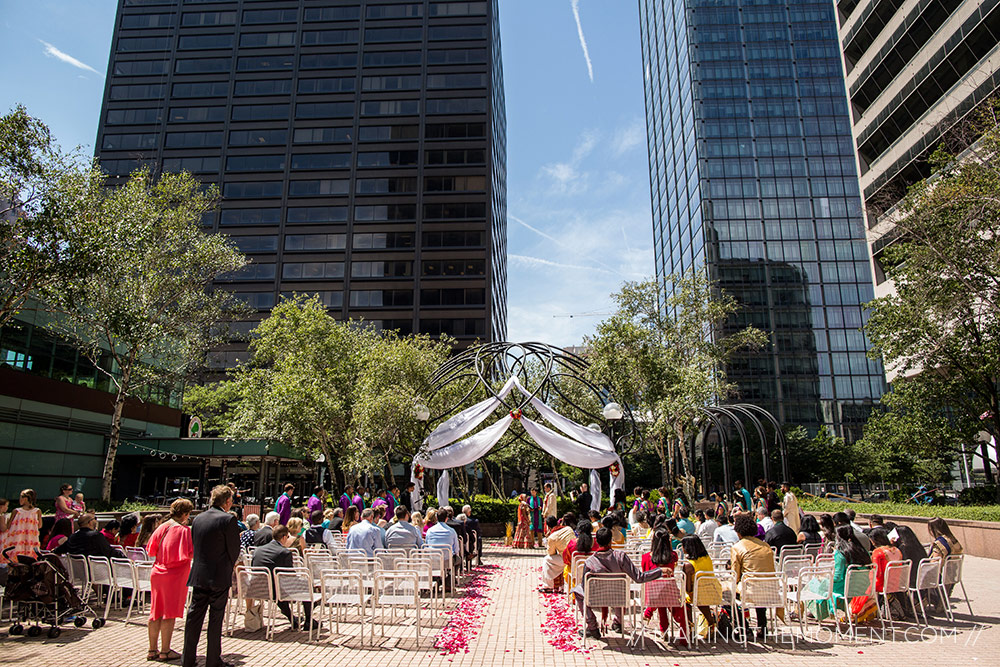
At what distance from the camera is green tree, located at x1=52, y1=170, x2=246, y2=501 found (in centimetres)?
1725

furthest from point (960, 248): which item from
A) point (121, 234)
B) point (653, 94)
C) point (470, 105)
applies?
point (653, 94)

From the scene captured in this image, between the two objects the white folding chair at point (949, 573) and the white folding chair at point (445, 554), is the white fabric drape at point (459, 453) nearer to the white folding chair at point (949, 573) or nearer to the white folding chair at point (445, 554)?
the white folding chair at point (445, 554)

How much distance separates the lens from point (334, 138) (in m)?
68.0

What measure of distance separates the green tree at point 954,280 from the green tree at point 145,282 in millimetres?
21357

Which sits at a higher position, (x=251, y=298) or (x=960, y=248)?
(x=251, y=298)

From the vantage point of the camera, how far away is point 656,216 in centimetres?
9756

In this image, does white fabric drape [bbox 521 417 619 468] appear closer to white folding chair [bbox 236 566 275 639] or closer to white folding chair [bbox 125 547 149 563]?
white folding chair [bbox 125 547 149 563]

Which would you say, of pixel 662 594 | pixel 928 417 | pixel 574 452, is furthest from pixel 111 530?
pixel 928 417

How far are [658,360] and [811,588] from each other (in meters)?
18.6

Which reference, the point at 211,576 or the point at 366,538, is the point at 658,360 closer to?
the point at 366,538

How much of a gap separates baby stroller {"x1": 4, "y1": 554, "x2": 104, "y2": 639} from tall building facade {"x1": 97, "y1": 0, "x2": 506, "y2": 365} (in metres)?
53.0

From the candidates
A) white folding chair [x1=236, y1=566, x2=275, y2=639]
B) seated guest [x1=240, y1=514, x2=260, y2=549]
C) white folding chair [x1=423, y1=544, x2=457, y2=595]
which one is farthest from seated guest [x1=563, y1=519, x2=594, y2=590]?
seated guest [x1=240, y1=514, x2=260, y2=549]

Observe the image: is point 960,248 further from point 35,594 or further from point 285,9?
point 285,9

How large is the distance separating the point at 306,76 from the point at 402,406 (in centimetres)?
6171
